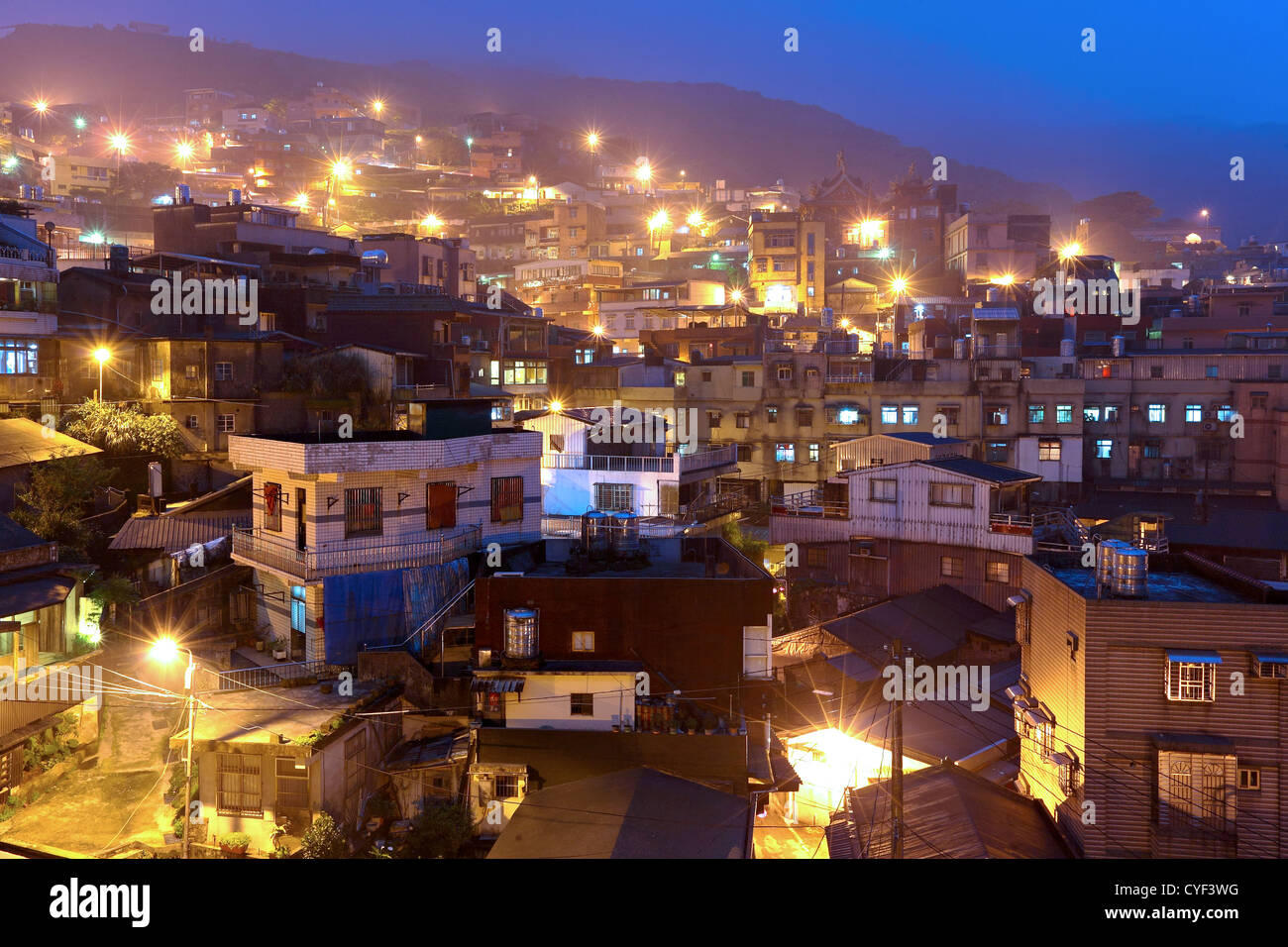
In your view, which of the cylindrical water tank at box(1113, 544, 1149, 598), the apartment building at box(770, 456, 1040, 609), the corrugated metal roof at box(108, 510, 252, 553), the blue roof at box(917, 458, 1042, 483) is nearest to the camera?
the cylindrical water tank at box(1113, 544, 1149, 598)

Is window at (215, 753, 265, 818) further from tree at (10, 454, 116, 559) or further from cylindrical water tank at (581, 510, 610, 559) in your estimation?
tree at (10, 454, 116, 559)

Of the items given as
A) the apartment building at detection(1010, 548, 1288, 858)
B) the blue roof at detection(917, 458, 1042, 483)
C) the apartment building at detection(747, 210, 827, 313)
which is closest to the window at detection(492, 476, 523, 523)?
the blue roof at detection(917, 458, 1042, 483)

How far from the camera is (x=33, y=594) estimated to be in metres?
18.1

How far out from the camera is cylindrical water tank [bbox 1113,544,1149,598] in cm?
1480

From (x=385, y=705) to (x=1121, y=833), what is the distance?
1280 cm

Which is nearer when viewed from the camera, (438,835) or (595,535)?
(438,835)

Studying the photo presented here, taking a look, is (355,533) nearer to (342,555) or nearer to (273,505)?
(342,555)

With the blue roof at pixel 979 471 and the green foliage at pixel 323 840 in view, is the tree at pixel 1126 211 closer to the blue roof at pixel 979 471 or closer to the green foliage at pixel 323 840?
the blue roof at pixel 979 471

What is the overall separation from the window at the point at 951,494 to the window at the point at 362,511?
632 inches

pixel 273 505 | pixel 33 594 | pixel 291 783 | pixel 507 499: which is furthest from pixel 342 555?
pixel 291 783

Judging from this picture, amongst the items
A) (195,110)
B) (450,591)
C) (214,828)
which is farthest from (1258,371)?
(195,110)

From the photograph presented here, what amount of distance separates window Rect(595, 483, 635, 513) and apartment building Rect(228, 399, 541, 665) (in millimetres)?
7728

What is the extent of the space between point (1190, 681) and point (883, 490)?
51.5 ft
